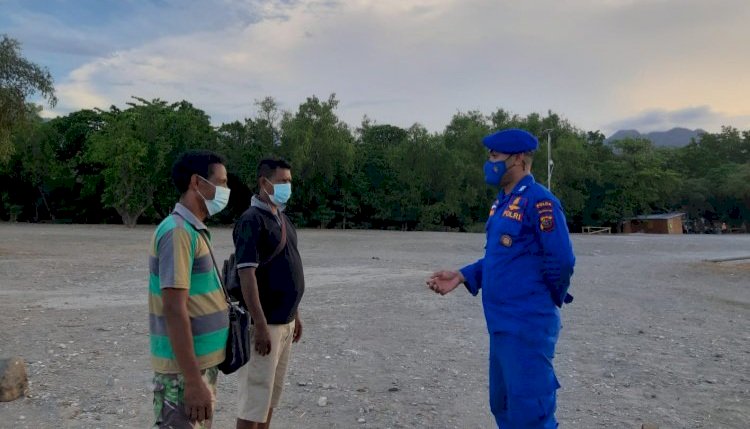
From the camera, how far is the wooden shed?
174ft

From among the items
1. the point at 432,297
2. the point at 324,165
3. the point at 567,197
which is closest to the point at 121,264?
the point at 432,297

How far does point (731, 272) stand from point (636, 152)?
43666 millimetres

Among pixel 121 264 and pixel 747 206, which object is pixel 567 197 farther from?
pixel 121 264

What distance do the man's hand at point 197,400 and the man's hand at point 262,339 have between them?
92 centimetres

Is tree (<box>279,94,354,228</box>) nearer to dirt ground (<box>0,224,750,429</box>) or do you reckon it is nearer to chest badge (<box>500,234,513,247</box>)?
dirt ground (<box>0,224,750,429</box>)

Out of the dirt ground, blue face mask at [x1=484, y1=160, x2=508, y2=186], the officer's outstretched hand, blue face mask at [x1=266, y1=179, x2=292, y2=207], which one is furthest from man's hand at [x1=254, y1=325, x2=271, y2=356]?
blue face mask at [x1=484, y1=160, x2=508, y2=186]

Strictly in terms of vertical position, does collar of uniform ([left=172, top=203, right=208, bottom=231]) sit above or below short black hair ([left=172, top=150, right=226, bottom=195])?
below

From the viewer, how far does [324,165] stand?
4600 cm

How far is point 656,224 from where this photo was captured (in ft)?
177

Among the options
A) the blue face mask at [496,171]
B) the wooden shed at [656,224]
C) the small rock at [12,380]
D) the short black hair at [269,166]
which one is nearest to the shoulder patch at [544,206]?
the blue face mask at [496,171]

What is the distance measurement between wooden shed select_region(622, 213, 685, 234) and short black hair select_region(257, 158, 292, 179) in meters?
55.9

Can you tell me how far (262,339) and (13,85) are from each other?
20324mm

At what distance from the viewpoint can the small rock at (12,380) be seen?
4852 millimetres

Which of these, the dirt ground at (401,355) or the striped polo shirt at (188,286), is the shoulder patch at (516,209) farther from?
the dirt ground at (401,355)
